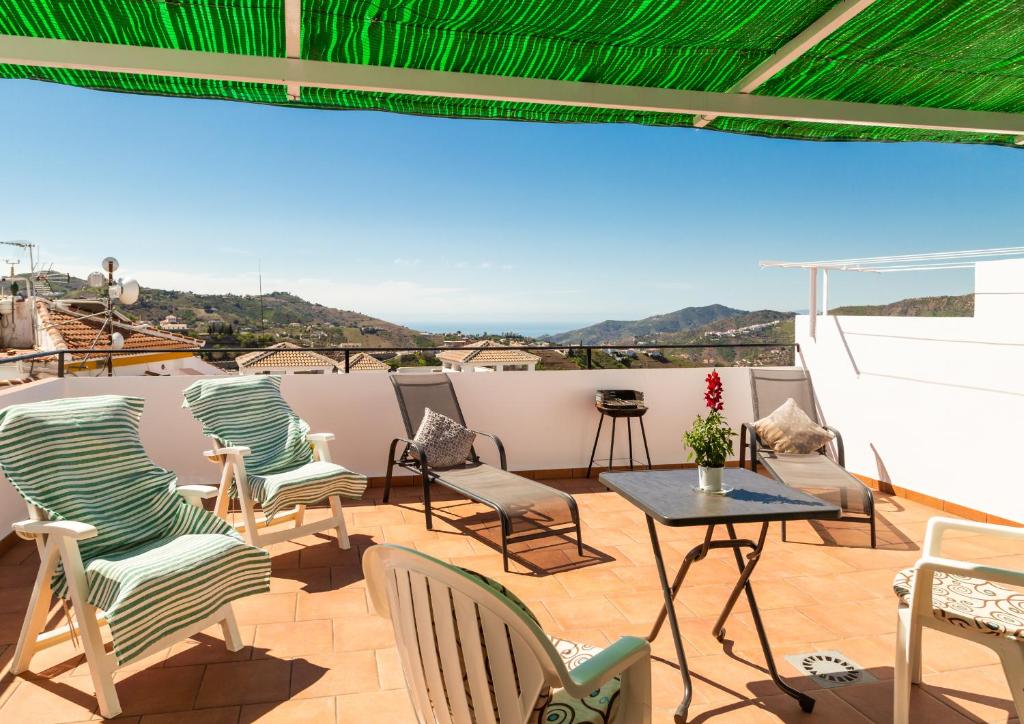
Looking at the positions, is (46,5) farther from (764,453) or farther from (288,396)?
(764,453)

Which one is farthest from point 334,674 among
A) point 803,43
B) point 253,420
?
point 803,43

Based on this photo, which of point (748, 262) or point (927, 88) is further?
point (748, 262)

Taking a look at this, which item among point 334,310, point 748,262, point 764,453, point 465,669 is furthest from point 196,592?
point 748,262

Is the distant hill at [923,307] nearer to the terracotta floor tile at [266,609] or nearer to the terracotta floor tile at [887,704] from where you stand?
the terracotta floor tile at [887,704]

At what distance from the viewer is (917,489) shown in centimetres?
483

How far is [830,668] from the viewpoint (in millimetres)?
2547

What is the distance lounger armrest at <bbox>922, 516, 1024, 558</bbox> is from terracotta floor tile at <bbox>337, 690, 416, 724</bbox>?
1.73 metres

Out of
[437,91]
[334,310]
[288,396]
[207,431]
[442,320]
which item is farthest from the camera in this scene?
[442,320]

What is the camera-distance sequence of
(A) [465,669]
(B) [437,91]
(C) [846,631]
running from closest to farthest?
1. (A) [465,669]
2. (B) [437,91]
3. (C) [846,631]

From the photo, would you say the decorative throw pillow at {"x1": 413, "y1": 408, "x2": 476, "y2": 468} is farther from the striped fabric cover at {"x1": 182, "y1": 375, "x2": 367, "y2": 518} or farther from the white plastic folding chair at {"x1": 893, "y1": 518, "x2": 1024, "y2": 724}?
the white plastic folding chair at {"x1": 893, "y1": 518, "x2": 1024, "y2": 724}

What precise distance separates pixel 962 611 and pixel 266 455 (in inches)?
133

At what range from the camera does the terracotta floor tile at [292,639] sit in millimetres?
2695

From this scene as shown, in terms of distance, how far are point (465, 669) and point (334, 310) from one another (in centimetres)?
1032

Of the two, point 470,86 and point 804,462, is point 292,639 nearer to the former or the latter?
point 470,86
